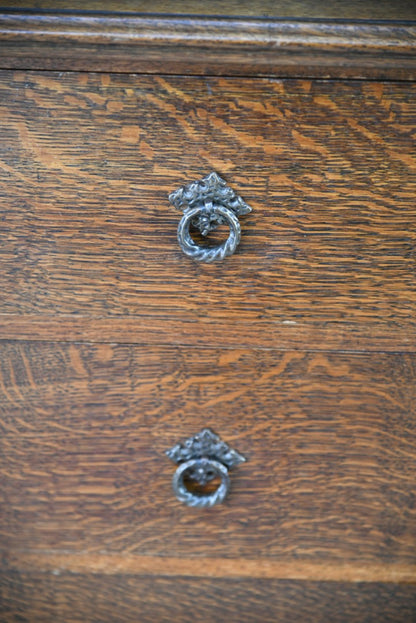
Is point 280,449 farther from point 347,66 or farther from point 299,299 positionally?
point 347,66

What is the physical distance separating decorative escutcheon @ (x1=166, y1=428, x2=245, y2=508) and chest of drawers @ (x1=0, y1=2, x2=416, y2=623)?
0.04ft

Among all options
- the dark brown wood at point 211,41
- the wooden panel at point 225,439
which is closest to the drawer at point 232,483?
the wooden panel at point 225,439

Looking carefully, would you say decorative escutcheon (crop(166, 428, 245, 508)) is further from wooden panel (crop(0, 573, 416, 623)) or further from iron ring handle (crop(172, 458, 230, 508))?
wooden panel (crop(0, 573, 416, 623))

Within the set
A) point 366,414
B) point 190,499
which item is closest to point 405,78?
point 366,414

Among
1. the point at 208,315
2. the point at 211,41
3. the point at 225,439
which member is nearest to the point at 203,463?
the point at 225,439

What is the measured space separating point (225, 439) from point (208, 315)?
4.6 inches

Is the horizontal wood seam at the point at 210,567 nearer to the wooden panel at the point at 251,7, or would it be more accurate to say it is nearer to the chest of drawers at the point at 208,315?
the chest of drawers at the point at 208,315

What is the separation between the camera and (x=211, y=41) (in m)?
0.34

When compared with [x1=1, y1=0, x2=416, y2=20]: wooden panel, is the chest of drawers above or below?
below

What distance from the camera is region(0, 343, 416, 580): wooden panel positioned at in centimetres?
46

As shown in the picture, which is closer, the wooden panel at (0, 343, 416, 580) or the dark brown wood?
the dark brown wood

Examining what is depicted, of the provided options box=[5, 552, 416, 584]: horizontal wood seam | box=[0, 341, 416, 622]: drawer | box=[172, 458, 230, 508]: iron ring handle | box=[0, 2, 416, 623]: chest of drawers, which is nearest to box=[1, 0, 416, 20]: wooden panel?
box=[0, 2, 416, 623]: chest of drawers

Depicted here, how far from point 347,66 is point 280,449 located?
0.31 m

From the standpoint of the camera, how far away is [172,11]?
1.23 feet
